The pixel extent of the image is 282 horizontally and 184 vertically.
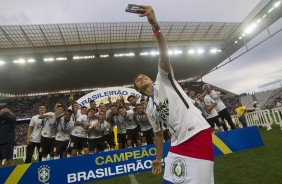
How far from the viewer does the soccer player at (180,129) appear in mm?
2100

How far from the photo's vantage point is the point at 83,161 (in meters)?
5.88

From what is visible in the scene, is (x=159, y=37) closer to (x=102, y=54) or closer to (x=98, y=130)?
(x=98, y=130)

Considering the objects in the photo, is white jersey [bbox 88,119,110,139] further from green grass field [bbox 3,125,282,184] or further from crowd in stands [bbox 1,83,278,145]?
crowd in stands [bbox 1,83,278,145]

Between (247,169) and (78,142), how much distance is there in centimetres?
568

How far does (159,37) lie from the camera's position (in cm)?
230

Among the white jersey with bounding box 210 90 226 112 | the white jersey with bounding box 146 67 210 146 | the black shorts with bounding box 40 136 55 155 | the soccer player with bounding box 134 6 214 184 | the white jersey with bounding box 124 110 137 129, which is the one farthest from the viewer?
the white jersey with bounding box 210 90 226 112

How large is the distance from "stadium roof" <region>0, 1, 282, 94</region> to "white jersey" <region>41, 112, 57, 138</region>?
1790cm

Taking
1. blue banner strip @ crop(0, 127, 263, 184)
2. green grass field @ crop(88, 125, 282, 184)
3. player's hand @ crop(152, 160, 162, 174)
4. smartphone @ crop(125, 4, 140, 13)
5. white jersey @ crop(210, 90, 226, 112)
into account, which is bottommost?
green grass field @ crop(88, 125, 282, 184)

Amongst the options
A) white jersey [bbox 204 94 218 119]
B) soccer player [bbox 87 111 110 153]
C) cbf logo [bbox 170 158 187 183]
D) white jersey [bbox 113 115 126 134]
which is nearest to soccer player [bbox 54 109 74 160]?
soccer player [bbox 87 111 110 153]

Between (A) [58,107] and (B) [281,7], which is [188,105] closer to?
(A) [58,107]

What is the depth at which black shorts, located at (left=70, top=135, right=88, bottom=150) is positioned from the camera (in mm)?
8547

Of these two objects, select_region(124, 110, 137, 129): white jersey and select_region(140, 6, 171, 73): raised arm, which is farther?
select_region(124, 110, 137, 129): white jersey

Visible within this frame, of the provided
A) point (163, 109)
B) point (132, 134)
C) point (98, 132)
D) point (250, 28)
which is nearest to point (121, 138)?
point (132, 134)

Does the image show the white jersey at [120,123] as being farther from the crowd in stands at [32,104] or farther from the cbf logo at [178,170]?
the crowd in stands at [32,104]
